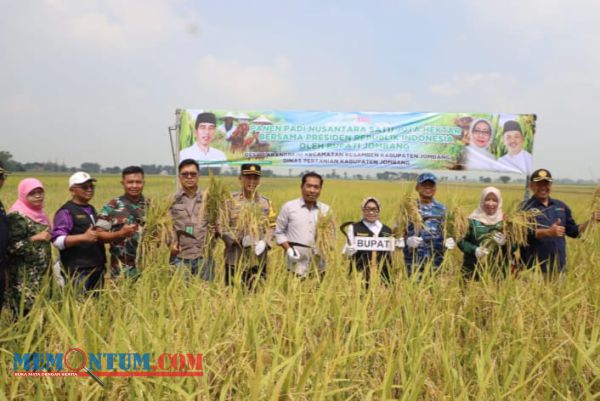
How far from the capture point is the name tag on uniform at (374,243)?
2.94 meters

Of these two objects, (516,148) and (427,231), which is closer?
(427,231)

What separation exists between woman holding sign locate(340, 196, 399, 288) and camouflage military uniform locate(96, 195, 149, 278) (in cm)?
166

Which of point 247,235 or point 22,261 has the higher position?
point 247,235

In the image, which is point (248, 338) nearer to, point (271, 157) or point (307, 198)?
point (307, 198)

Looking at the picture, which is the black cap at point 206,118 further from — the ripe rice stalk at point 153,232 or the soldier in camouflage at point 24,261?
the soldier in camouflage at point 24,261

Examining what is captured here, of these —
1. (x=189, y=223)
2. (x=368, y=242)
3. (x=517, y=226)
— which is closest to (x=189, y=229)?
(x=189, y=223)

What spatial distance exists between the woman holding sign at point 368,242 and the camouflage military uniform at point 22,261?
212 cm

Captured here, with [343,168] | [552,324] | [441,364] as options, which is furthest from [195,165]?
[343,168]

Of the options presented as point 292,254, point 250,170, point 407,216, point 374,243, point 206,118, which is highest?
point 206,118

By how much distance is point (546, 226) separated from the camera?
3.27m

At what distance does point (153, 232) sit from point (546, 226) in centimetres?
335

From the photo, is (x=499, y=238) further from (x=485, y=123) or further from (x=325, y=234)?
(x=485, y=123)

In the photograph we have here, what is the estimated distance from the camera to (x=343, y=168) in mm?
6195

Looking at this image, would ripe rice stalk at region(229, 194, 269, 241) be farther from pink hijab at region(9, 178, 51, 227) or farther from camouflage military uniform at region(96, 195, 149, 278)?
pink hijab at region(9, 178, 51, 227)
